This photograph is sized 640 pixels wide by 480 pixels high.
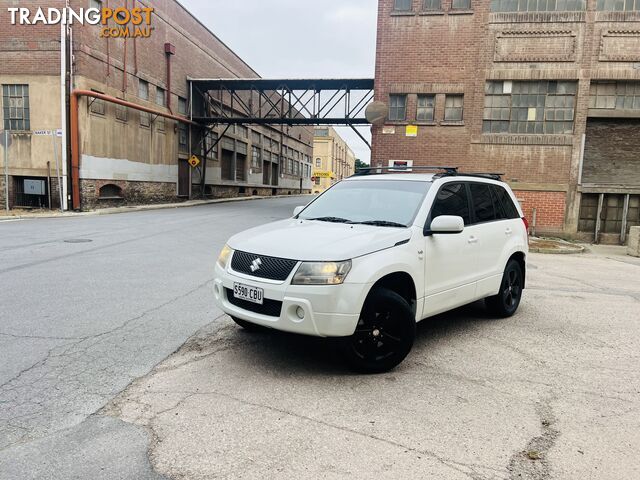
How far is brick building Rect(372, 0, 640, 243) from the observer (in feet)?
56.4

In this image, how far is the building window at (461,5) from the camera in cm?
1780

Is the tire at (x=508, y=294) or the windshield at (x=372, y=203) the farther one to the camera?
the tire at (x=508, y=294)

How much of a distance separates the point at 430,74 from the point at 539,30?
409 cm

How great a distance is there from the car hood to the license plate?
31 centimetres

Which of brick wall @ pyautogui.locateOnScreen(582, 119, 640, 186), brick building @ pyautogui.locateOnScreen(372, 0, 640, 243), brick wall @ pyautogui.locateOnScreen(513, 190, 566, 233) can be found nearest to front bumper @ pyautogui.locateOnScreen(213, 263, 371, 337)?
brick building @ pyautogui.locateOnScreen(372, 0, 640, 243)

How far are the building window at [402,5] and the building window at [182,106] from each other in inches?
709

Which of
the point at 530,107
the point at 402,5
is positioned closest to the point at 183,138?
the point at 402,5

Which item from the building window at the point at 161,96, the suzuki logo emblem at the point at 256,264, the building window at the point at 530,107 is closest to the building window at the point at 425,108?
the building window at the point at 530,107

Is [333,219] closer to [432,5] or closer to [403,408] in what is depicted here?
[403,408]

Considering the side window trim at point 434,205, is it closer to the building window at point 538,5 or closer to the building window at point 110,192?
the building window at point 538,5

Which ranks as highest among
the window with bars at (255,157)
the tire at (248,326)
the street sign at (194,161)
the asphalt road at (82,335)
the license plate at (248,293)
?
the window with bars at (255,157)

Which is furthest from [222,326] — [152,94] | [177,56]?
[177,56]

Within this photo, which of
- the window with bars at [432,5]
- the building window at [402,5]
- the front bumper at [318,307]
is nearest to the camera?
the front bumper at [318,307]

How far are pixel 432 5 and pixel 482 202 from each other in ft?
49.4
